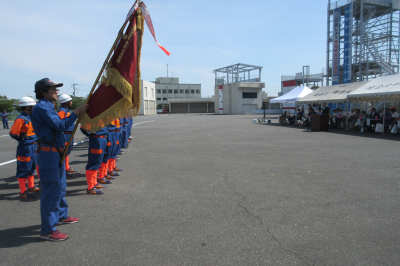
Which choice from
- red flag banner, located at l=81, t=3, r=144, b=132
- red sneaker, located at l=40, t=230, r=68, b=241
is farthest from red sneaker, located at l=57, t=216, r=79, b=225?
red flag banner, located at l=81, t=3, r=144, b=132

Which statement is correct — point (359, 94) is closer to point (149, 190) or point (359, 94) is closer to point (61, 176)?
point (149, 190)

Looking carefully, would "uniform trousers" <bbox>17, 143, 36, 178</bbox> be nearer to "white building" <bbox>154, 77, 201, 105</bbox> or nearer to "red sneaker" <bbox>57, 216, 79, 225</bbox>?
"red sneaker" <bbox>57, 216, 79, 225</bbox>

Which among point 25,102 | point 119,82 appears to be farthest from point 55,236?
point 25,102

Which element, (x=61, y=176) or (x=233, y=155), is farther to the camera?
(x=233, y=155)

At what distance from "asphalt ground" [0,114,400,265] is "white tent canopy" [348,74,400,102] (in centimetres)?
858

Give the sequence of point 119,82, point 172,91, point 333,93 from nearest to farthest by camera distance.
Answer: point 119,82, point 333,93, point 172,91

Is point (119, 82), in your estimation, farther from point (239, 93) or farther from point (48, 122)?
point (239, 93)

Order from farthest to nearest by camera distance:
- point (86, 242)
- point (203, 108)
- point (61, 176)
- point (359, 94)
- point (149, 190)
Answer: point (203, 108)
point (359, 94)
point (149, 190)
point (61, 176)
point (86, 242)

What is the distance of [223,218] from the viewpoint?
13.5 feet

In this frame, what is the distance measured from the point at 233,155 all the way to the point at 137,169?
340 centimetres

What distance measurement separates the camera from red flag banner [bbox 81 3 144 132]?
12.5ft

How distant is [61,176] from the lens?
368cm

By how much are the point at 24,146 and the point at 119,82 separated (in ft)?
9.73

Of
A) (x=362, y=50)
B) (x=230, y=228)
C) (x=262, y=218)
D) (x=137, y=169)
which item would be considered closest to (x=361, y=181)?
(x=262, y=218)
